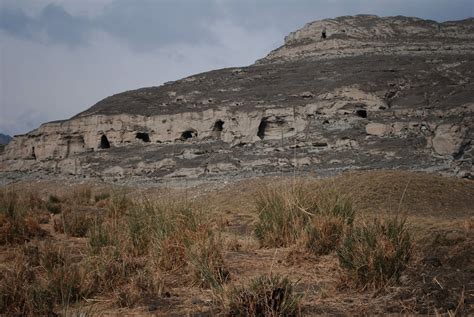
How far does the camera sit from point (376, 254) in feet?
13.1

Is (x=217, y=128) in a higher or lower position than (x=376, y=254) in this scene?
higher

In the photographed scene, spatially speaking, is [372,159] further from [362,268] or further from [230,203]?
[362,268]

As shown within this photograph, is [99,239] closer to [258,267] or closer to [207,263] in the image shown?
[207,263]

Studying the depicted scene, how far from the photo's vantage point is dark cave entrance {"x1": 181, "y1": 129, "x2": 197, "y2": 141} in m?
35.8

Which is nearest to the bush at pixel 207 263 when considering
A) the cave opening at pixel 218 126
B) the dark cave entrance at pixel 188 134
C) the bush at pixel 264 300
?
the bush at pixel 264 300

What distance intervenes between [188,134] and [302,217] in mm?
31159

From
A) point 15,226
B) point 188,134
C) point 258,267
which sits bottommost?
point 258,267

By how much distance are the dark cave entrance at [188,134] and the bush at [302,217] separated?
29604mm

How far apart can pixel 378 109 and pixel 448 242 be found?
88.7 ft

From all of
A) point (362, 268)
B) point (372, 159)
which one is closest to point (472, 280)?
point (362, 268)

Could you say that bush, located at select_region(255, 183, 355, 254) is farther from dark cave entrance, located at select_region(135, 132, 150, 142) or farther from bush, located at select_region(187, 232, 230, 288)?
dark cave entrance, located at select_region(135, 132, 150, 142)

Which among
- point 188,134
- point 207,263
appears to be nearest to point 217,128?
point 188,134

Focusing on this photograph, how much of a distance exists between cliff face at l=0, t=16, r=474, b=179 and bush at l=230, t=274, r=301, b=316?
19.5 m

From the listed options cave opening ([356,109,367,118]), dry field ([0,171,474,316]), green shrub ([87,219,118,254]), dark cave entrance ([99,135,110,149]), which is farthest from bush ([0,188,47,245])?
dark cave entrance ([99,135,110,149])
